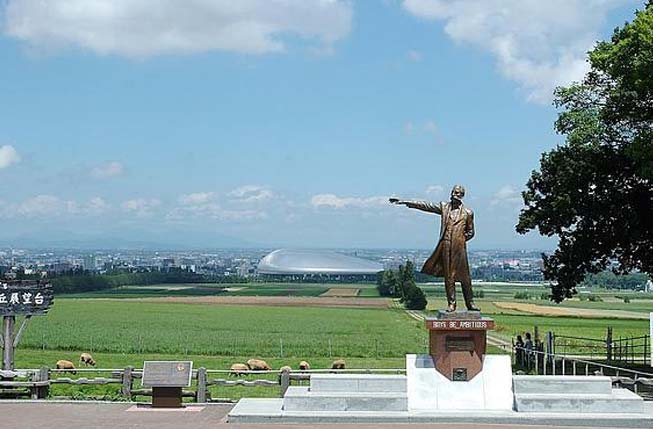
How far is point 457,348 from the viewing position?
56.3ft

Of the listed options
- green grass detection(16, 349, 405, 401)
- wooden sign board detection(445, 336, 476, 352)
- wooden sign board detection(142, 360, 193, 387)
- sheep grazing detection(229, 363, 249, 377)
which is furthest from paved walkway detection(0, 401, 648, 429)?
green grass detection(16, 349, 405, 401)

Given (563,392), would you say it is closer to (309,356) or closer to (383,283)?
(309,356)

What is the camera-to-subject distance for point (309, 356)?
35.4 m

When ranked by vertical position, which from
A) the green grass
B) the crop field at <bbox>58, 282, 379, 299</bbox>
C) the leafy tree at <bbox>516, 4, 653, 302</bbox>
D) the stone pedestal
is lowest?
the green grass

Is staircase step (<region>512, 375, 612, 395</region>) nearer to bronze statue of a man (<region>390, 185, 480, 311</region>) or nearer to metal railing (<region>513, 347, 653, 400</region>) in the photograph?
bronze statue of a man (<region>390, 185, 480, 311</region>)

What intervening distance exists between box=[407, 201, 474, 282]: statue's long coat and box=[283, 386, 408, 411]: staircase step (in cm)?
271

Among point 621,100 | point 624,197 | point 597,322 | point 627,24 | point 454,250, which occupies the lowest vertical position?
point 597,322

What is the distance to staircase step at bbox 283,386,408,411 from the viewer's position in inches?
653

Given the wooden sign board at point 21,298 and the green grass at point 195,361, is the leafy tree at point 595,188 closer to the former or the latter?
the green grass at point 195,361

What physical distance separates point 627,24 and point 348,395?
15.2 m

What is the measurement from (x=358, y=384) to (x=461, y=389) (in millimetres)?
1992

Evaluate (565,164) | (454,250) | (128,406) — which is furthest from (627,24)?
(128,406)

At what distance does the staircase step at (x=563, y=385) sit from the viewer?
16.9 meters

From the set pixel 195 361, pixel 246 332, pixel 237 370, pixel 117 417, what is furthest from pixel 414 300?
pixel 117 417
